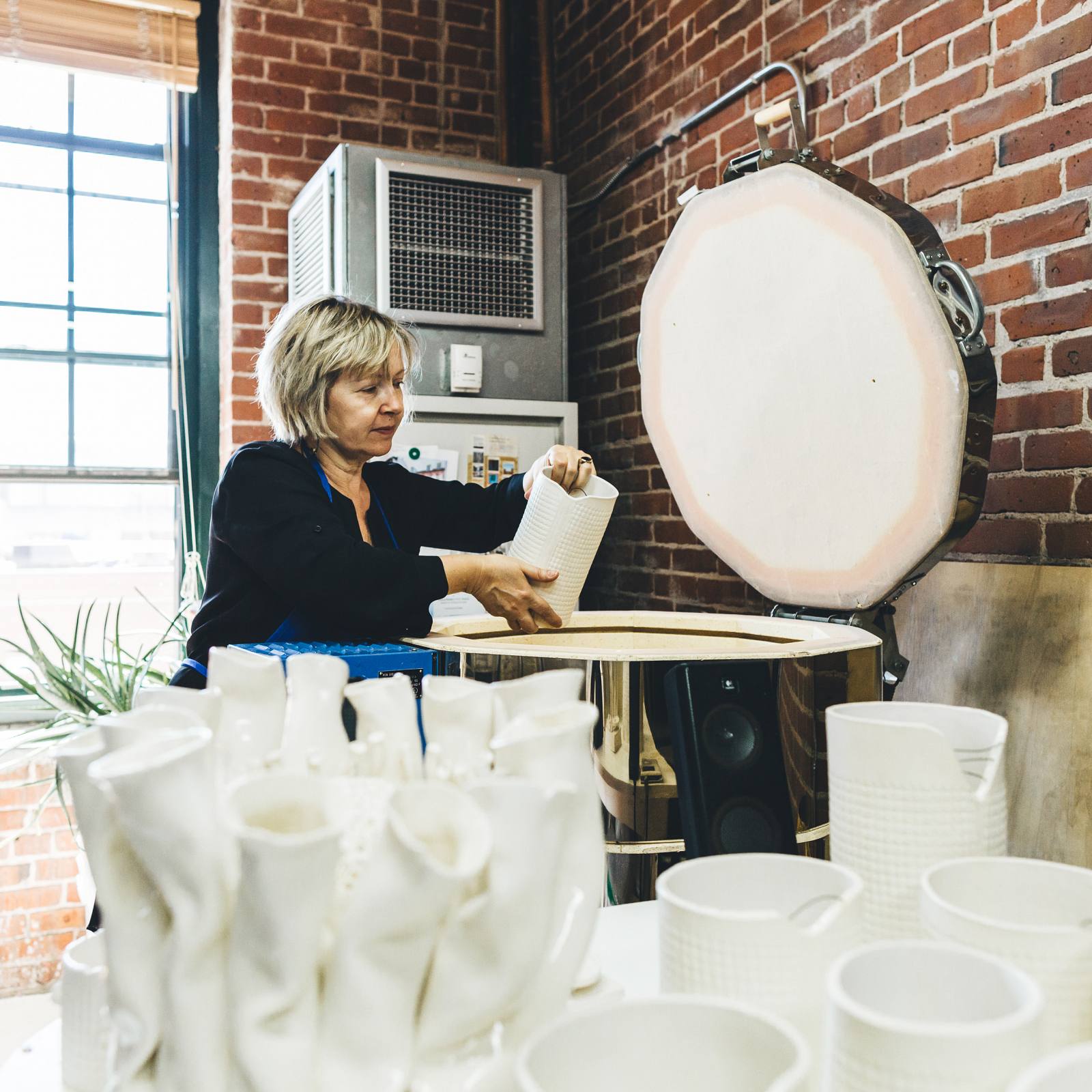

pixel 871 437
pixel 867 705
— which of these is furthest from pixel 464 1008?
pixel 871 437

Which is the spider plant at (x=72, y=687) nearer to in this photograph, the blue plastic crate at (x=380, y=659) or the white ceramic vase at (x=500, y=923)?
the blue plastic crate at (x=380, y=659)

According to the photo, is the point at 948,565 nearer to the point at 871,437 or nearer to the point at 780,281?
the point at 871,437

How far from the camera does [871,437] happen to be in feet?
4.34

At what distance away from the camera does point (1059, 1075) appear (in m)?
0.40

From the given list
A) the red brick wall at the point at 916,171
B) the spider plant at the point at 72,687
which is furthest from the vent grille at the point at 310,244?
the spider plant at the point at 72,687

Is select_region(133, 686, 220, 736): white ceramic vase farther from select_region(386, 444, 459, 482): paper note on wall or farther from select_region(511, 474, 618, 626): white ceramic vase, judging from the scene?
select_region(386, 444, 459, 482): paper note on wall

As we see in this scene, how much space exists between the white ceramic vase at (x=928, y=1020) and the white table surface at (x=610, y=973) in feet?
0.42

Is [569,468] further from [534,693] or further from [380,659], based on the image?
[534,693]

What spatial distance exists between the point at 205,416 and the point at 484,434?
1135 millimetres

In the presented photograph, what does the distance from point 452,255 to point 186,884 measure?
254 centimetres

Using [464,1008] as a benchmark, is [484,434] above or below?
above

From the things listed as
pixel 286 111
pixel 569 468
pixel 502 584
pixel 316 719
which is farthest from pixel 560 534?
pixel 286 111

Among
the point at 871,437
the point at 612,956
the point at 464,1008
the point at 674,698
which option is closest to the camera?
the point at 464,1008

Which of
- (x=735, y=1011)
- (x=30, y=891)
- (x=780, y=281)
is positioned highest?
(x=780, y=281)
